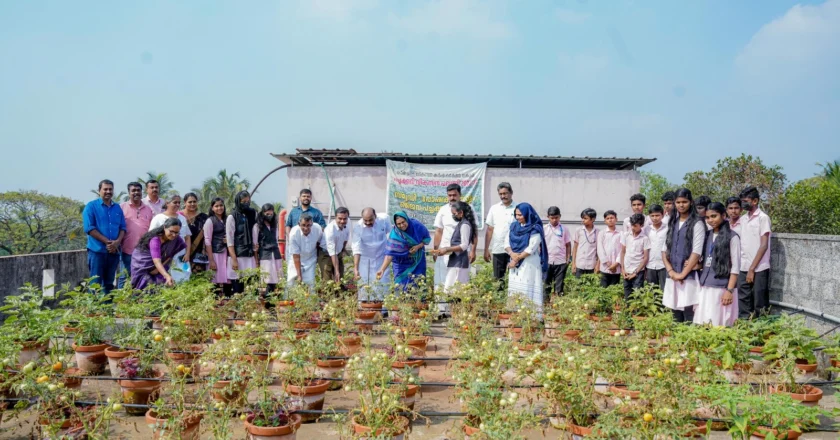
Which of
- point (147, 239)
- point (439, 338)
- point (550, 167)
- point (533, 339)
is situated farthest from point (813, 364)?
point (550, 167)

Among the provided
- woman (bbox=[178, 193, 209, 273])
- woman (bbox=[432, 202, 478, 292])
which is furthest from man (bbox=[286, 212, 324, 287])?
woman (bbox=[432, 202, 478, 292])

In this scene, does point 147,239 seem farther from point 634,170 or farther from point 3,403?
point 634,170

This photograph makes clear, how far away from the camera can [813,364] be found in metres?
3.89

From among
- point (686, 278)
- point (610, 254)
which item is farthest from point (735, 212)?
point (610, 254)

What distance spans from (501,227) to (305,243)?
8.53ft

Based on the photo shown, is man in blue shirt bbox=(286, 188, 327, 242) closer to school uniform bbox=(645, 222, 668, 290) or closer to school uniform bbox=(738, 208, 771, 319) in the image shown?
school uniform bbox=(645, 222, 668, 290)

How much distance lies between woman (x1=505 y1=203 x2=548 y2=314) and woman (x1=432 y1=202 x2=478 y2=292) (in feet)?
2.21

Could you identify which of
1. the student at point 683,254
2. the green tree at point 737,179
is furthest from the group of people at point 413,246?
the green tree at point 737,179

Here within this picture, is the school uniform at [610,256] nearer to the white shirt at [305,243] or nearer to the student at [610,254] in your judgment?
the student at [610,254]

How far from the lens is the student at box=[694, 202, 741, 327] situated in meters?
4.82

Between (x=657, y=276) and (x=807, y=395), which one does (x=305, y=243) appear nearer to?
(x=657, y=276)

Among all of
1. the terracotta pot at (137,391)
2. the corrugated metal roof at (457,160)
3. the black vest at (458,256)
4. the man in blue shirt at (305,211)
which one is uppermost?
the corrugated metal roof at (457,160)

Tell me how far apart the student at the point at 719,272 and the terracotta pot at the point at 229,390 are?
159 inches

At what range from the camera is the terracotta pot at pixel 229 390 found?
118 inches
